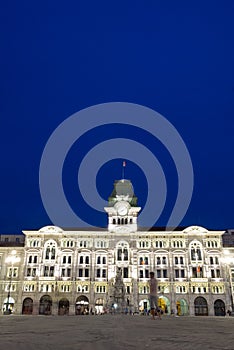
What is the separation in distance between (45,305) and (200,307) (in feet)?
88.0

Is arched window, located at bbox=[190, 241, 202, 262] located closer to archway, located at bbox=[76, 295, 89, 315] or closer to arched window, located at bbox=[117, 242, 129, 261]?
arched window, located at bbox=[117, 242, 129, 261]

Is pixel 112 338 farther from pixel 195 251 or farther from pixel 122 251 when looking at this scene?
pixel 195 251

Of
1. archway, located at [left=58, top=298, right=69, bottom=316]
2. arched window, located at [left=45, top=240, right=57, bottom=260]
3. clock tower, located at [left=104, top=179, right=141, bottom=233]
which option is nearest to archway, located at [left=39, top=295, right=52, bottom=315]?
archway, located at [left=58, top=298, right=69, bottom=316]

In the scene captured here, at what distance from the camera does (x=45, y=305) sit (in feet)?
185

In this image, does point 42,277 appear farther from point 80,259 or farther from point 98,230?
point 98,230

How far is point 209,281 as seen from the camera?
5684 cm

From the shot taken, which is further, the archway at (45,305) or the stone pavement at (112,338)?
the archway at (45,305)

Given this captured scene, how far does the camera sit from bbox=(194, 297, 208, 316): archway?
55281 millimetres

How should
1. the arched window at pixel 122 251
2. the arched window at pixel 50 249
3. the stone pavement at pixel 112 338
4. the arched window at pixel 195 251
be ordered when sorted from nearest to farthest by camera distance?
the stone pavement at pixel 112 338 → the arched window at pixel 195 251 → the arched window at pixel 50 249 → the arched window at pixel 122 251

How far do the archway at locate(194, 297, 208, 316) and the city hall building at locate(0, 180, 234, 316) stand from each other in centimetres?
16

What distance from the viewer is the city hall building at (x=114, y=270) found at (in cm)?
5606

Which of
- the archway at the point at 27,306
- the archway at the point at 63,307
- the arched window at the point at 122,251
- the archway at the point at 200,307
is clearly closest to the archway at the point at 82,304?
the archway at the point at 63,307

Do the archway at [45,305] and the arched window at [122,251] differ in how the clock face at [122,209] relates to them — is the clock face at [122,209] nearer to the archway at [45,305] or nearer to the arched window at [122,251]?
the arched window at [122,251]

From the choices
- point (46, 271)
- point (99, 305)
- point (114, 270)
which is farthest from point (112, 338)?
point (46, 271)
